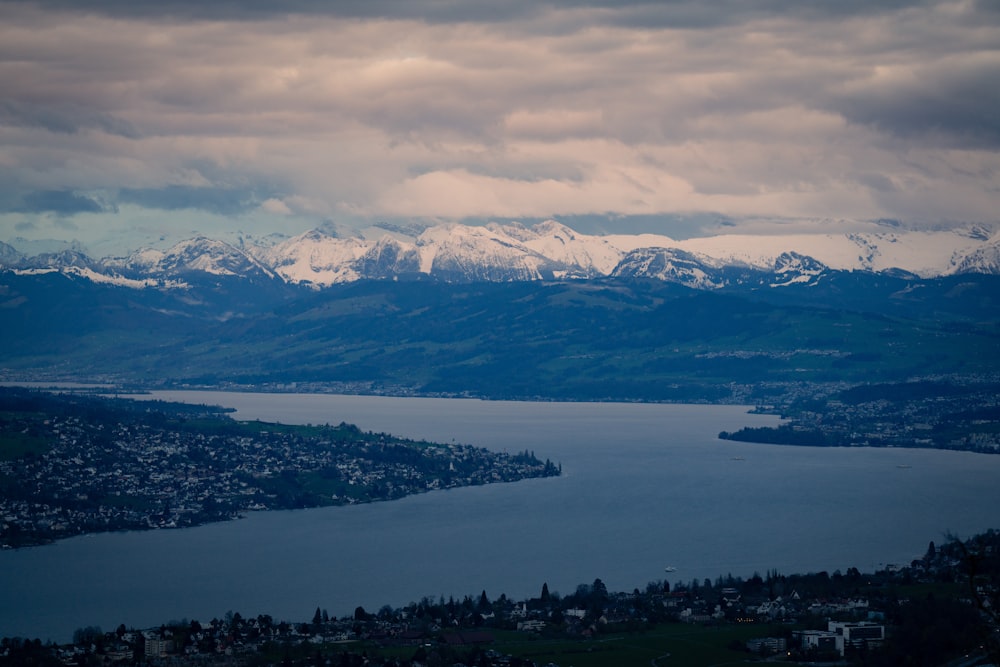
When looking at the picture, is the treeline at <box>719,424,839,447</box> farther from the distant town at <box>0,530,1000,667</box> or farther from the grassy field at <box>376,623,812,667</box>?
the grassy field at <box>376,623,812,667</box>

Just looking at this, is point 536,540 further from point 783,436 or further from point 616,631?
point 783,436

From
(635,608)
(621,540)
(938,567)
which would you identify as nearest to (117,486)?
(621,540)

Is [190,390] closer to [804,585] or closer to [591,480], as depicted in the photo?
[591,480]

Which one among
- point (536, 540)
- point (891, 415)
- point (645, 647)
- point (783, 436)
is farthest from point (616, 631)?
point (891, 415)

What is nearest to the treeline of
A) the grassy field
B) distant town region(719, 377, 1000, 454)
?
distant town region(719, 377, 1000, 454)

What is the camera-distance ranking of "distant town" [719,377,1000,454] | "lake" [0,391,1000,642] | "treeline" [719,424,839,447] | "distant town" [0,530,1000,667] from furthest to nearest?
"distant town" [719,377,1000,454], "treeline" [719,424,839,447], "lake" [0,391,1000,642], "distant town" [0,530,1000,667]
